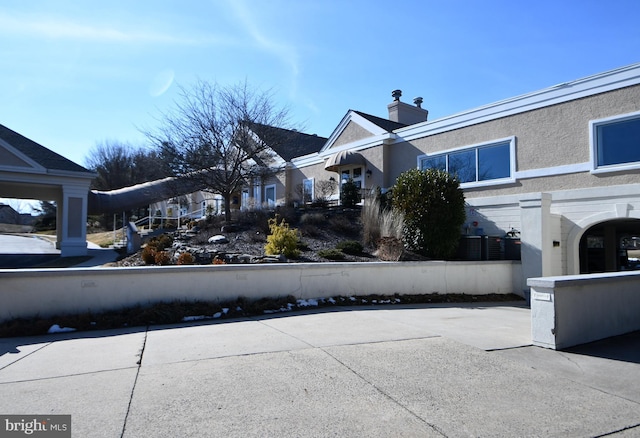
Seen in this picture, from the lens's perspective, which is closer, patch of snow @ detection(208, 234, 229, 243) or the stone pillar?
the stone pillar

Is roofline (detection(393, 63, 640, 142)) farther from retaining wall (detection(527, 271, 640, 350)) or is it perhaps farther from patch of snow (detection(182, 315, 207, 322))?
patch of snow (detection(182, 315, 207, 322))

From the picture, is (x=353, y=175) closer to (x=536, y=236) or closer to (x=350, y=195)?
(x=350, y=195)

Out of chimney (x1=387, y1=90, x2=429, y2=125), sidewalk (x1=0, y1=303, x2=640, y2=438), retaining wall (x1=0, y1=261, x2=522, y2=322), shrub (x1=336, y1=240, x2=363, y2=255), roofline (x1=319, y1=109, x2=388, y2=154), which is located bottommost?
sidewalk (x1=0, y1=303, x2=640, y2=438)

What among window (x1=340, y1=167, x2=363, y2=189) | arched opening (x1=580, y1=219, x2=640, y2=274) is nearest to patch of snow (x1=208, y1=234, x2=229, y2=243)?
window (x1=340, y1=167, x2=363, y2=189)

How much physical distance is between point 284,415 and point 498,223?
42.7 ft

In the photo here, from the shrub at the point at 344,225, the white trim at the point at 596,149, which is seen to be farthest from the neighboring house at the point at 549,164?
the shrub at the point at 344,225

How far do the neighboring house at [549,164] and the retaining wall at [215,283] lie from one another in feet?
8.96

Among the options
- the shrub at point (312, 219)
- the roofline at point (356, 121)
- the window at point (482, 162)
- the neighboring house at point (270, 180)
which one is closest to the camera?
the window at point (482, 162)

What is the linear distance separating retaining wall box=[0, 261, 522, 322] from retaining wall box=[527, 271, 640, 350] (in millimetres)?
4491

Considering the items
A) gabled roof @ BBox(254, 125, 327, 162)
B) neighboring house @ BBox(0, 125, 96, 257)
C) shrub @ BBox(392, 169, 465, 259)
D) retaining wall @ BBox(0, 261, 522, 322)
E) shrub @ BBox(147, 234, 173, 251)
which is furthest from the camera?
gabled roof @ BBox(254, 125, 327, 162)

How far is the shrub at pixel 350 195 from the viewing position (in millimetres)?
19203

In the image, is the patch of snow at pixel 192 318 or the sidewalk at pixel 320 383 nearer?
the sidewalk at pixel 320 383

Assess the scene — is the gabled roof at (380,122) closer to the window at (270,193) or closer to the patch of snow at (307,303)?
the window at (270,193)

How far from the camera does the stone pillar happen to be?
40.5 feet
